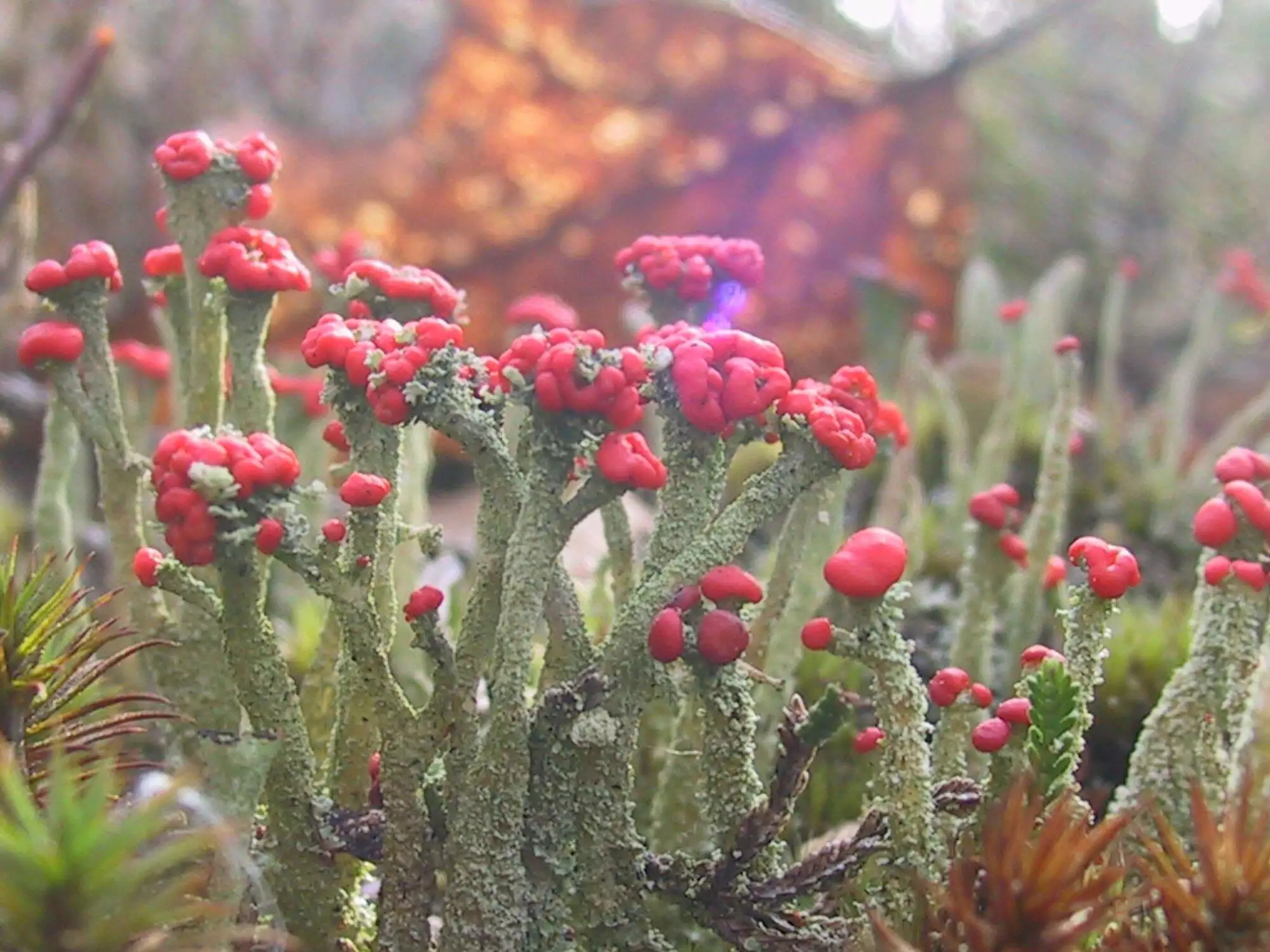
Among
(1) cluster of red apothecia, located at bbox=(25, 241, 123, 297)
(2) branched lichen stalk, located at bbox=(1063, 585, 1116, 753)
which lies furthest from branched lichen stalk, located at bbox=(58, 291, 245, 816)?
(2) branched lichen stalk, located at bbox=(1063, 585, 1116, 753)

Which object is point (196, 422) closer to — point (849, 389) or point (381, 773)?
point (381, 773)

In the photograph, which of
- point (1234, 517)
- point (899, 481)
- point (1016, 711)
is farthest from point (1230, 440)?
point (1016, 711)

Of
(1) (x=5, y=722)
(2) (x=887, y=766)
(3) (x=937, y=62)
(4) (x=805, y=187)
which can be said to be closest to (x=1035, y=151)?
(3) (x=937, y=62)

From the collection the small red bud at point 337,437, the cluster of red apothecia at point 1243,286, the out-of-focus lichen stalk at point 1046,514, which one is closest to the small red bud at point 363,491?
the small red bud at point 337,437

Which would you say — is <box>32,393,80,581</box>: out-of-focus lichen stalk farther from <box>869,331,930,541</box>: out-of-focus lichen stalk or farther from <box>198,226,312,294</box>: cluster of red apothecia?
<box>869,331,930,541</box>: out-of-focus lichen stalk

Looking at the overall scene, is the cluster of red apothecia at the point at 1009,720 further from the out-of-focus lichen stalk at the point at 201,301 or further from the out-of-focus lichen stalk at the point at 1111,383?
the out-of-focus lichen stalk at the point at 1111,383

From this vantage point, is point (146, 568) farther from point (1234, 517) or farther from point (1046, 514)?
point (1046, 514)
